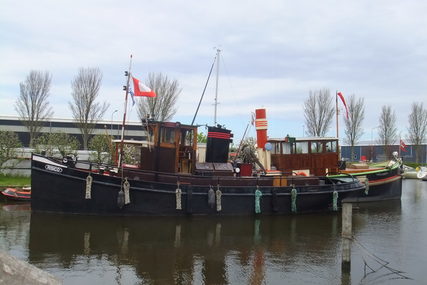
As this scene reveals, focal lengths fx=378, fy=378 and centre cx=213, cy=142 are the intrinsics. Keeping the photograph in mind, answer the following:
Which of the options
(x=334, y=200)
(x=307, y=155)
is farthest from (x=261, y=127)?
(x=334, y=200)

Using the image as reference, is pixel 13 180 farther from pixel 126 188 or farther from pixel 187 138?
pixel 187 138

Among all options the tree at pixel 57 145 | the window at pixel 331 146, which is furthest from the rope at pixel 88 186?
the tree at pixel 57 145

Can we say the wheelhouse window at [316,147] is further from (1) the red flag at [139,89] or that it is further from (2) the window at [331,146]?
(1) the red flag at [139,89]

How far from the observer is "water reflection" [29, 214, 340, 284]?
8.75 meters

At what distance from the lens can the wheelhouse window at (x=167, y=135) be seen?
48.7ft

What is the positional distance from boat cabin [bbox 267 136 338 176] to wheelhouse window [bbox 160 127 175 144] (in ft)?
19.9

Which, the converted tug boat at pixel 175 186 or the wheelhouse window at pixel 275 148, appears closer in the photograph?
the converted tug boat at pixel 175 186

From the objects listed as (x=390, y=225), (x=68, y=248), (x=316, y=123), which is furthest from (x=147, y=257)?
(x=316, y=123)

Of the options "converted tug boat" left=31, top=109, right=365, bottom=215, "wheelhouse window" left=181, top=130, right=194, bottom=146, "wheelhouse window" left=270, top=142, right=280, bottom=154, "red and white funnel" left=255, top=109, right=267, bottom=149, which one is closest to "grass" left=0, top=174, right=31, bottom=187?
"converted tug boat" left=31, top=109, right=365, bottom=215

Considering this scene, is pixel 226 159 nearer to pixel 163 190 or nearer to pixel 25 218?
pixel 163 190

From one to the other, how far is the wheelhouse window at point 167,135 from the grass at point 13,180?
10.0 metres

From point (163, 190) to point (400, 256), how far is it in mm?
7923

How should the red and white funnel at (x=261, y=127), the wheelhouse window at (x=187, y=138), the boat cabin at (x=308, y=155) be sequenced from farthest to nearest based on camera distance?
1. the red and white funnel at (x=261, y=127)
2. the boat cabin at (x=308, y=155)
3. the wheelhouse window at (x=187, y=138)

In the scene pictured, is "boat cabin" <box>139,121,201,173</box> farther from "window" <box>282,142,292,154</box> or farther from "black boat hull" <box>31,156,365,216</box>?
"window" <box>282,142,292,154</box>
